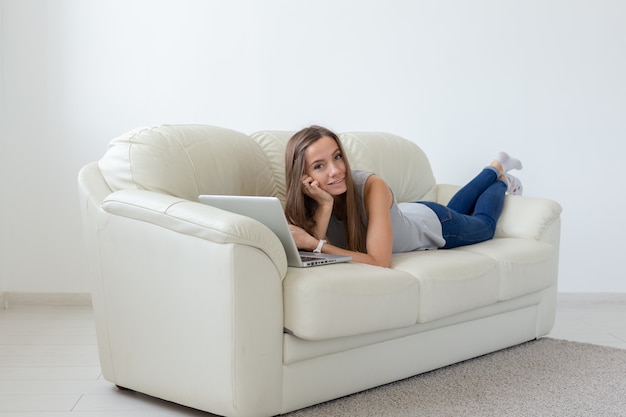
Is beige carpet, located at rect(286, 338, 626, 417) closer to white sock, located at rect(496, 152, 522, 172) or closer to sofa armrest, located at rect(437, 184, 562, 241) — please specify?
sofa armrest, located at rect(437, 184, 562, 241)

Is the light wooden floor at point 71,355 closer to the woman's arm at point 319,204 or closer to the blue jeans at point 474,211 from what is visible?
the blue jeans at point 474,211

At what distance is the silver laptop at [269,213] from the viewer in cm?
229

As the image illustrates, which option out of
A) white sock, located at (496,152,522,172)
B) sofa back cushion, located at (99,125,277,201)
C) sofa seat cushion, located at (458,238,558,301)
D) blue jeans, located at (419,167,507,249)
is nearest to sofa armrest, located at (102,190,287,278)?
Result: sofa back cushion, located at (99,125,277,201)

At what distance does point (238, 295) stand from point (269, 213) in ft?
1.00

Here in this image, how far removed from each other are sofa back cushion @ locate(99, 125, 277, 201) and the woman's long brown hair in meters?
0.18

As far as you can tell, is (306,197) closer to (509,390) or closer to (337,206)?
(337,206)

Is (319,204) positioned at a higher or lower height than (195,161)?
lower

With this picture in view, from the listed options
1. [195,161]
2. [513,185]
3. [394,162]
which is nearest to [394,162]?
[394,162]

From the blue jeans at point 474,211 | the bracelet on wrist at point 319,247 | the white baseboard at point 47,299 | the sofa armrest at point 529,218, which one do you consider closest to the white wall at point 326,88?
the white baseboard at point 47,299

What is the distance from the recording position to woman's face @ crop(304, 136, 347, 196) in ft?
8.85

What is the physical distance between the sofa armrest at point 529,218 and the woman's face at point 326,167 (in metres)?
1.04

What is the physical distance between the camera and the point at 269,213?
230cm

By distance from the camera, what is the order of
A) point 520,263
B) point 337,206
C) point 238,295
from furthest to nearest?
point 520,263
point 337,206
point 238,295

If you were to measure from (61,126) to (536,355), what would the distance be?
2.53 metres
